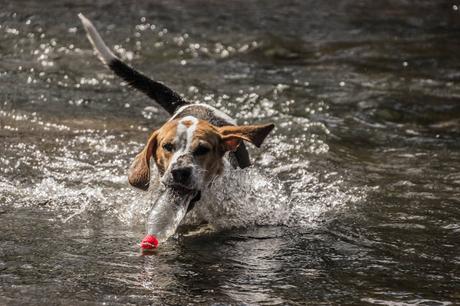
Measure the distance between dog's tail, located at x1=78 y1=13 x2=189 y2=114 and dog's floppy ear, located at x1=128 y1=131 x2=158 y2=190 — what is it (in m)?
1.37

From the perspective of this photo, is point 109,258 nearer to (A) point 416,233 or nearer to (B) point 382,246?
(B) point 382,246

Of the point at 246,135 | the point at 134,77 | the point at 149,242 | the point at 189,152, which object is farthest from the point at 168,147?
the point at 134,77

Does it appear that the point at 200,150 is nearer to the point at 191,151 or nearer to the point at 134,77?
the point at 191,151

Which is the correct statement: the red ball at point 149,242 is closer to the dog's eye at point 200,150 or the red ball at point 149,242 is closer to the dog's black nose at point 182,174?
the dog's black nose at point 182,174

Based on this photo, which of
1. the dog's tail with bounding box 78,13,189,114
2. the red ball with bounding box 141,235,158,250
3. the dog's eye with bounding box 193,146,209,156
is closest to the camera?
the red ball with bounding box 141,235,158,250

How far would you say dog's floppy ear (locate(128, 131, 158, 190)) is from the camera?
5.90 meters

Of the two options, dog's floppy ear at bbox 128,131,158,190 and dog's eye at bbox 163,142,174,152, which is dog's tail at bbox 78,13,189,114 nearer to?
dog's floppy ear at bbox 128,131,158,190

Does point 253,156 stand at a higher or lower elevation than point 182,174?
lower

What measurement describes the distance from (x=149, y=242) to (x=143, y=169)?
69 centimetres

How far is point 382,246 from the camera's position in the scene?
5.70 m

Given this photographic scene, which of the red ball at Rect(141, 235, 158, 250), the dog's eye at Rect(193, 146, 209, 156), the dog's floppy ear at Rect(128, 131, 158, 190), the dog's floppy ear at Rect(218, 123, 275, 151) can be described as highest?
the dog's floppy ear at Rect(218, 123, 275, 151)

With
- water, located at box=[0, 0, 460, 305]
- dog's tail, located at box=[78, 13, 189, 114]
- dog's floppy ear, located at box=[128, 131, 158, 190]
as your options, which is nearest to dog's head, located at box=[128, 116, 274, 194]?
dog's floppy ear, located at box=[128, 131, 158, 190]

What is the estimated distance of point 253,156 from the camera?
7.92m

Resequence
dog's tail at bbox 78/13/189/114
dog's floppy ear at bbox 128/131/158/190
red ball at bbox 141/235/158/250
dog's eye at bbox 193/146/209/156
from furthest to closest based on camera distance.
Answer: dog's tail at bbox 78/13/189/114, dog's floppy ear at bbox 128/131/158/190, dog's eye at bbox 193/146/209/156, red ball at bbox 141/235/158/250
